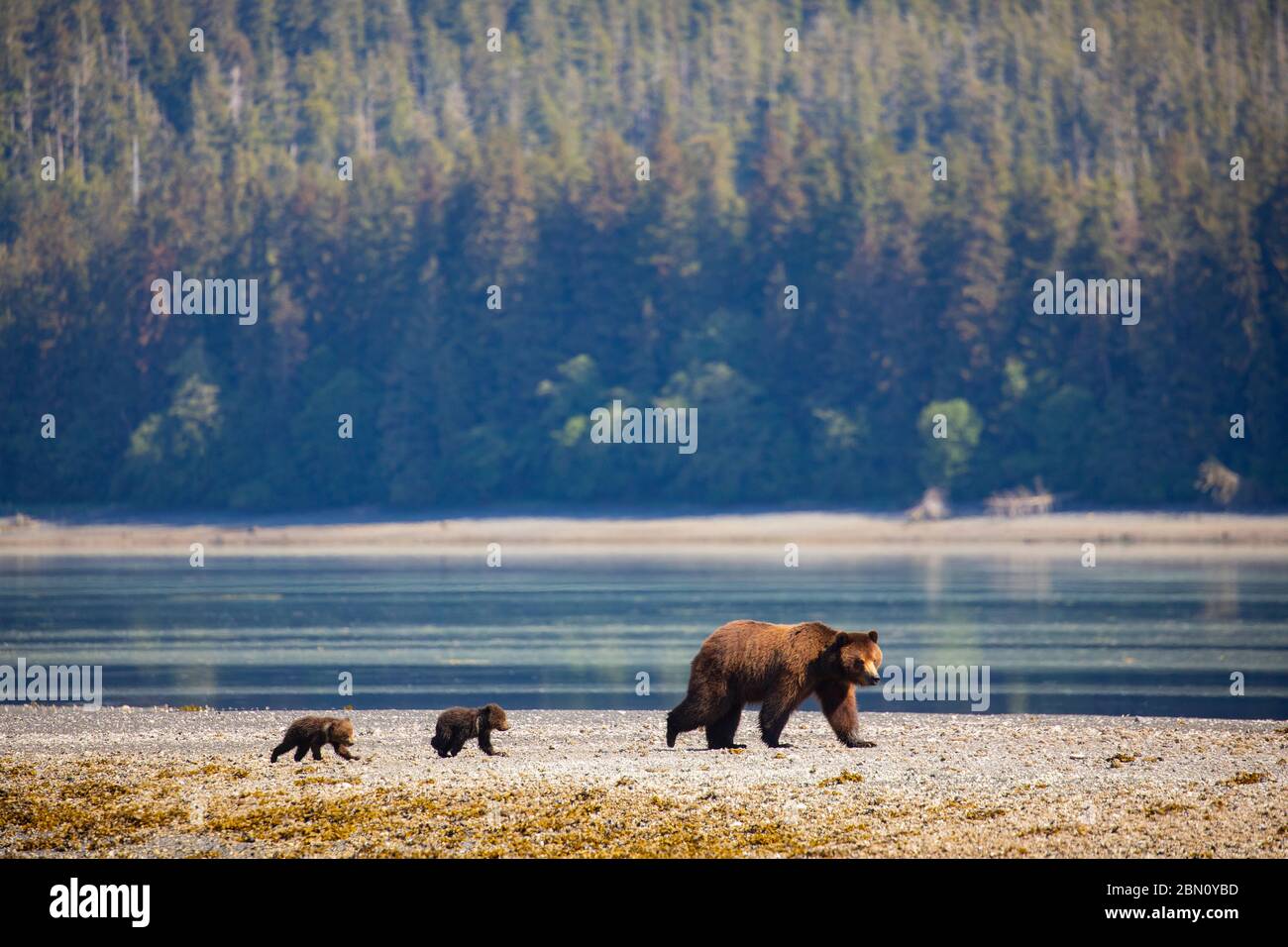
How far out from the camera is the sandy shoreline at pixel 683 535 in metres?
78.7

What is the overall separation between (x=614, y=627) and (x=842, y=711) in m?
23.3

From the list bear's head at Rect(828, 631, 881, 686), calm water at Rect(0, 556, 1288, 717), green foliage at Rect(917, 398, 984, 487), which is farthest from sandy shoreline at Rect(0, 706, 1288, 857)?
green foliage at Rect(917, 398, 984, 487)

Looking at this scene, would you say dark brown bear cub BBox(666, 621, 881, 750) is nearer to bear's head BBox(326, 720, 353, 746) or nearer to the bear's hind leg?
the bear's hind leg

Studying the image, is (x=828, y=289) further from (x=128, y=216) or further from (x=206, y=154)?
(x=206, y=154)

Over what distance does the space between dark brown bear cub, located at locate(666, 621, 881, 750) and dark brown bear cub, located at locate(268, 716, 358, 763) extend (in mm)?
3346

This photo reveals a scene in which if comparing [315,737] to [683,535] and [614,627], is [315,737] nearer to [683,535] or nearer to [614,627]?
[614,627]

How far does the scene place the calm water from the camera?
98.4ft

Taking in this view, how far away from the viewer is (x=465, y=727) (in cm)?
1923

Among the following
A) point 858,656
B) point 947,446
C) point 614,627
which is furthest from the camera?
point 947,446

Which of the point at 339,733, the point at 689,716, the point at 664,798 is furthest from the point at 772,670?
the point at 339,733

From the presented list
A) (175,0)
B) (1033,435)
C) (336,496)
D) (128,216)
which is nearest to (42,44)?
(175,0)

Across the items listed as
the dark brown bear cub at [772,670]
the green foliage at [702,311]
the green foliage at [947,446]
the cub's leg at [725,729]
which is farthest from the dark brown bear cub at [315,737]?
the green foliage at [947,446]

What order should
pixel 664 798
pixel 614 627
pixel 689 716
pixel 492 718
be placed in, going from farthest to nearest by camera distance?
pixel 614 627, pixel 492 718, pixel 689 716, pixel 664 798

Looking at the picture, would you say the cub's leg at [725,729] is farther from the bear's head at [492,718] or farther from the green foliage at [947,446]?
the green foliage at [947,446]
